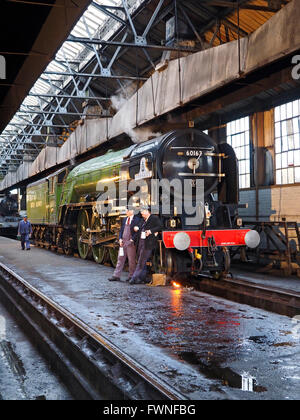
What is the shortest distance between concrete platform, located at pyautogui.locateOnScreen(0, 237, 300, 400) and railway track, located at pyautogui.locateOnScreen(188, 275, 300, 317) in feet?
2.99

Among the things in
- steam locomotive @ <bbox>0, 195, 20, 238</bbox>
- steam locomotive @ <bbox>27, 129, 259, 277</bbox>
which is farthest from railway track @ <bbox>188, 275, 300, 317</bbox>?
steam locomotive @ <bbox>0, 195, 20, 238</bbox>

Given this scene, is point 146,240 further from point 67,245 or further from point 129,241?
point 67,245

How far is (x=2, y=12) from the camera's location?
6090 mm

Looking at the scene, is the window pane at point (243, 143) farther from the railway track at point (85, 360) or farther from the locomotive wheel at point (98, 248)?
the railway track at point (85, 360)

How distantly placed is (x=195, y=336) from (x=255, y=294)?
317 cm

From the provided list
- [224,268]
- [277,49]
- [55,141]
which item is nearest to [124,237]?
[224,268]

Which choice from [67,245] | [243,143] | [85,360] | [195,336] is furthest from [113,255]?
[85,360]

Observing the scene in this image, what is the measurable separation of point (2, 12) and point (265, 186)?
9.14 m

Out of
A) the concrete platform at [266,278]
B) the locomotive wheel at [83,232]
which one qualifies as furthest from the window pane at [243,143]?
the locomotive wheel at [83,232]

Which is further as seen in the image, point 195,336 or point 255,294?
point 255,294

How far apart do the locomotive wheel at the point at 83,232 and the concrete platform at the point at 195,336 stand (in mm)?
5344

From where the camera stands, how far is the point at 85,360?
458 cm

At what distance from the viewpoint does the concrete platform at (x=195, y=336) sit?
150 inches

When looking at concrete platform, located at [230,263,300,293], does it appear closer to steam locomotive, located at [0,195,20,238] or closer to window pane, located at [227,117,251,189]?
window pane, located at [227,117,251,189]
